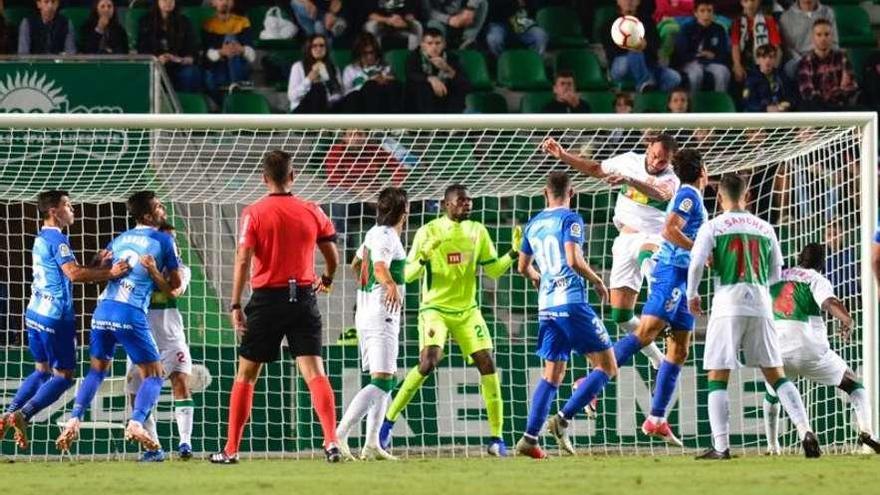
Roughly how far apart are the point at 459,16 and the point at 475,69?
645 mm

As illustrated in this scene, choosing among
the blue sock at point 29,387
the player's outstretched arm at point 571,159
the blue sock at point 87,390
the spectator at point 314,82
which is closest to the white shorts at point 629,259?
the player's outstretched arm at point 571,159

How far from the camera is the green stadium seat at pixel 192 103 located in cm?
1977

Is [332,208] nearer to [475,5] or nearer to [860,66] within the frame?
[475,5]

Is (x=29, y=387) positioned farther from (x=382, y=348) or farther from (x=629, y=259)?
(x=629, y=259)

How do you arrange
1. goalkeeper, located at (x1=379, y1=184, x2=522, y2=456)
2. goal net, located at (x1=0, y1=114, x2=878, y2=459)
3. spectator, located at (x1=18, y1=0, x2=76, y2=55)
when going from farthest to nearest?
spectator, located at (x1=18, y1=0, x2=76, y2=55)
goal net, located at (x1=0, y1=114, x2=878, y2=459)
goalkeeper, located at (x1=379, y1=184, x2=522, y2=456)

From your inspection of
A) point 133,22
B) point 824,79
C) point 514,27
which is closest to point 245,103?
point 133,22

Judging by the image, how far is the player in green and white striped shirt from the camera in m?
12.6

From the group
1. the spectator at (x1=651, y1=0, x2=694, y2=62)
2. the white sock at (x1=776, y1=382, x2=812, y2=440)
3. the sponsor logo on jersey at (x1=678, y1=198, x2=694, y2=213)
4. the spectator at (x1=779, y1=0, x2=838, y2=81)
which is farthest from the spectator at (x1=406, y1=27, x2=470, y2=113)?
the white sock at (x1=776, y1=382, x2=812, y2=440)

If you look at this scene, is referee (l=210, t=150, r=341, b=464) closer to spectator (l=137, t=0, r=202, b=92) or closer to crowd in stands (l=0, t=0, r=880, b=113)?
crowd in stands (l=0, t=0, r=880, b=113)

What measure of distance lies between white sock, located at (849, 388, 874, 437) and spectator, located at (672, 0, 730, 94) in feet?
24.0

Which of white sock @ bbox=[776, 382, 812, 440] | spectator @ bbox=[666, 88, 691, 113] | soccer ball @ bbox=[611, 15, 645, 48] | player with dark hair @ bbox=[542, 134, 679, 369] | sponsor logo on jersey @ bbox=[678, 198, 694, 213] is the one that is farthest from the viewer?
spectator @ bbox=[666, 88, 691, 113]

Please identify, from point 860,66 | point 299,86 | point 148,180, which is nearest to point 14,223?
point 148,180

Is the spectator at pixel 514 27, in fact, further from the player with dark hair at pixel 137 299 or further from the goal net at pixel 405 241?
the player with dark hair at pixel 137 299

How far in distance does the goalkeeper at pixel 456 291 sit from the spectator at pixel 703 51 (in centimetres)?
678
